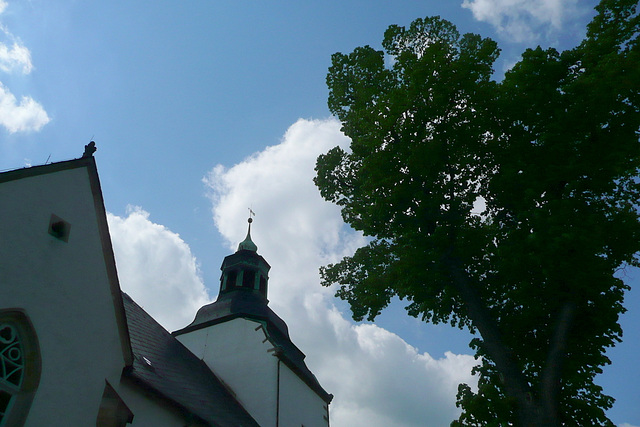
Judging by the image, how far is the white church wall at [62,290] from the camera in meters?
7.62

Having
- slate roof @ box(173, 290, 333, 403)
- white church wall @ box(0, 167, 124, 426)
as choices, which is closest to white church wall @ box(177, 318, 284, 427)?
slate roof @ box(173, 290, 333, 403)

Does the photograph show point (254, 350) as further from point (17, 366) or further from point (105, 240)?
point (17, 366)

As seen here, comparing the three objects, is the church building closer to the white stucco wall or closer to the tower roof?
the white stucco wall

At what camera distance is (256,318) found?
20.5 metres

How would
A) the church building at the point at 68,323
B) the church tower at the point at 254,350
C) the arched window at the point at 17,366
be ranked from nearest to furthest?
the arched window at the point at 17,366, the church building at the point at 68,323, the church tower at the point at 254,350

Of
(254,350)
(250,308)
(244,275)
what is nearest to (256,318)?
(250,308)

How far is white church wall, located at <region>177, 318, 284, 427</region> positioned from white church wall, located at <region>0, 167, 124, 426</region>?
9.70 m

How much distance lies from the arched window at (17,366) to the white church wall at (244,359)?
11.7 m

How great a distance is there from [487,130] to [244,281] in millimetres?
14476

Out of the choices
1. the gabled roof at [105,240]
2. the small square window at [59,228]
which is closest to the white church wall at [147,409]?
the gabled roof at [105,240]

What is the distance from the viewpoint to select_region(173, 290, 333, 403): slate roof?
20531mm

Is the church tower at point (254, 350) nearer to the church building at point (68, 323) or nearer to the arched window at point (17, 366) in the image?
the church building at point (68, 323)

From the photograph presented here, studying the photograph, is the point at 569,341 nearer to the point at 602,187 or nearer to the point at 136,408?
the point at 602,187

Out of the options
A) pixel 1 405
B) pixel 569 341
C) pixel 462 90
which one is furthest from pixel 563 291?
pixel 1 405
